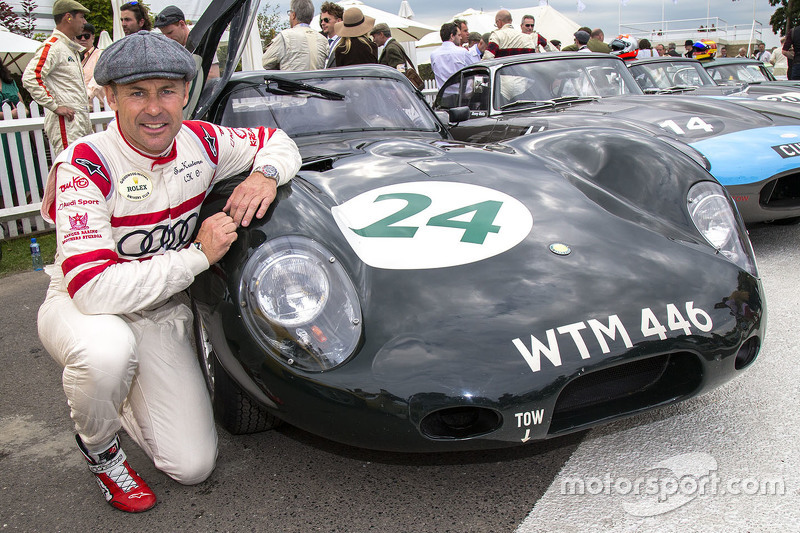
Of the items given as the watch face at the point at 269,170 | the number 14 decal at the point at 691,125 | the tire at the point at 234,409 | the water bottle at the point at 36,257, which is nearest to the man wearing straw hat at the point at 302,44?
the water bottle at the point at 36,257

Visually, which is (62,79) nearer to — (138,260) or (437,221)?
(138,260)

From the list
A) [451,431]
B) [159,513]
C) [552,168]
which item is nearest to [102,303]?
[159,513]

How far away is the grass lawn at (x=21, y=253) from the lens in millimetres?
5052

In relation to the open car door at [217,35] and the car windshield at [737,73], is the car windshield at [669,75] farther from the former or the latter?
the open car door at [217,35]

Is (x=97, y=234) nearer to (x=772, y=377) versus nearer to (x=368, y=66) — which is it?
(x=368, y=66)

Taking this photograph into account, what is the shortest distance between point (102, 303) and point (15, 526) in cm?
68

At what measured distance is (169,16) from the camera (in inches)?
132

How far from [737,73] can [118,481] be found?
27.2 feet

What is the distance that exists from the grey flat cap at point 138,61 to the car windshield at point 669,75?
5.56m

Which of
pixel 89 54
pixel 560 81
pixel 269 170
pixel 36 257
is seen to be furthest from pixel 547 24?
pixel 269 170

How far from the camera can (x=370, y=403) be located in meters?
1.65

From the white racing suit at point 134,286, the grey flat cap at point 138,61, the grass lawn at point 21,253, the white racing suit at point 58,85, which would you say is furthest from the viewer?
the grass lawn at point 21,253

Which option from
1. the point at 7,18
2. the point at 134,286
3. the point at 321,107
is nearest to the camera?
the point at 134,286

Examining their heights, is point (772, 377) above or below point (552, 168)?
below
